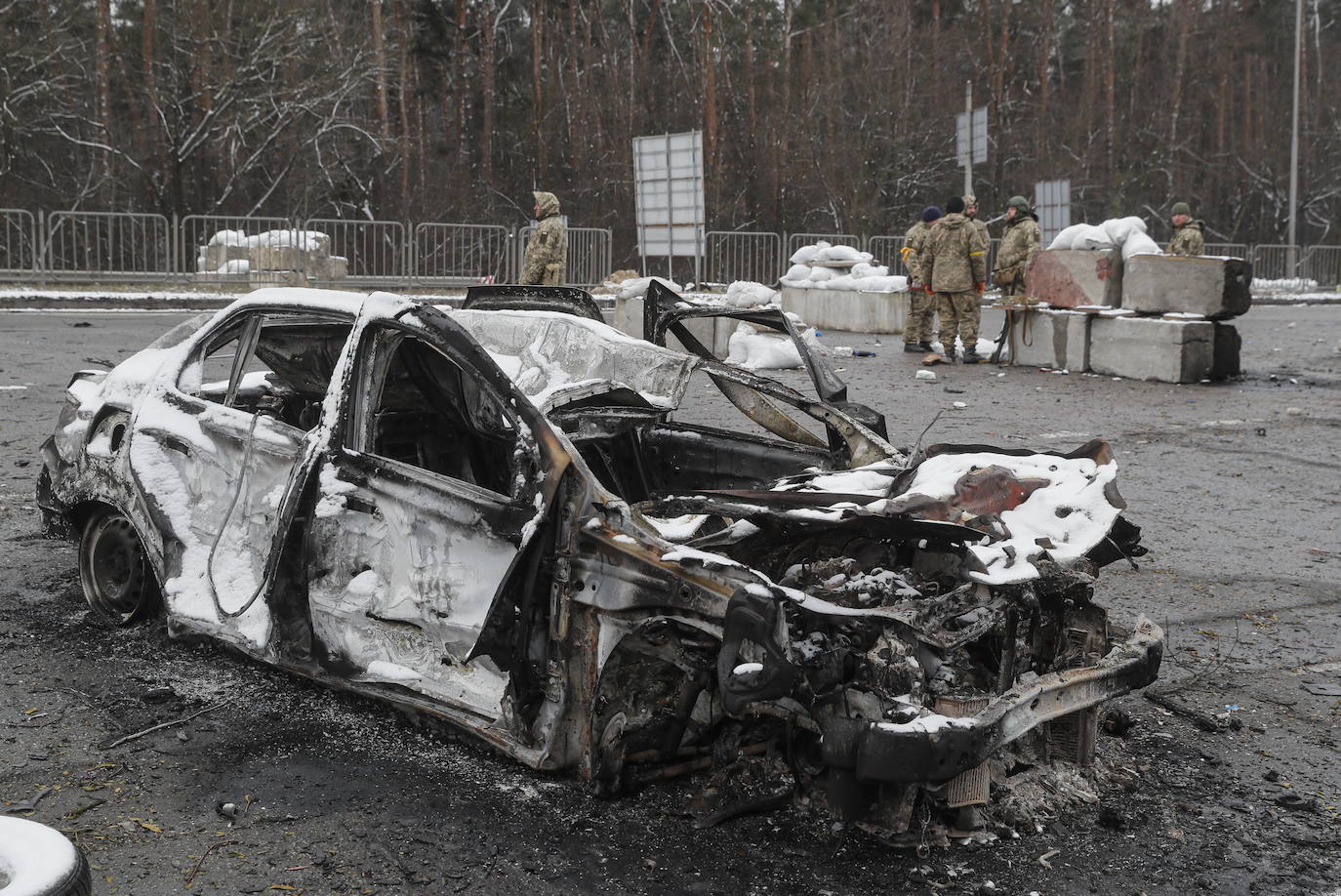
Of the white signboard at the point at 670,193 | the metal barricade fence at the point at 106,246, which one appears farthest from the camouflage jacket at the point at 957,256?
the metal barricade fence at the point at 106,246

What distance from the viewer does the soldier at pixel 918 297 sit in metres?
16.1

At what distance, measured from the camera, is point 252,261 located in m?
22.8

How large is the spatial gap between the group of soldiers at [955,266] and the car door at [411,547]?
12.1 meters

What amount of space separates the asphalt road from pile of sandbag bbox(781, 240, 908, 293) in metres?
14.7

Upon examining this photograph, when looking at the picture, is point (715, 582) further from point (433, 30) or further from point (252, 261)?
point (433, 30)

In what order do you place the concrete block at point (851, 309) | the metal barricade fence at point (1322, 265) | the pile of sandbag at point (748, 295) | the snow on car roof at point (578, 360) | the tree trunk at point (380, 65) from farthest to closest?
the metal barricade fence at point (1322, 265), the tree trunk at point (380, 65), the concrete block at point (851, 309), the pile of sandbag at point (748, 295), the snow on car roof at point (578, 360)

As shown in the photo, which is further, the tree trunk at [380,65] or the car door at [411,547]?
the tree trunk at [380,65]

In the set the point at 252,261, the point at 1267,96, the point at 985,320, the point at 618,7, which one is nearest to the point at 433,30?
the point at 618,7

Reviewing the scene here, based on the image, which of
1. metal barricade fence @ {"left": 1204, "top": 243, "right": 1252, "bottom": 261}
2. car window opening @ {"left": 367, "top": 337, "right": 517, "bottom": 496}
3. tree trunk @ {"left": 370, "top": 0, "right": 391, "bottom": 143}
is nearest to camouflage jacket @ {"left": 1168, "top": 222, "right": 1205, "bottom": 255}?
car window opening @ {"left": 367, "top": 337, "right": 517, "bottom": 496}

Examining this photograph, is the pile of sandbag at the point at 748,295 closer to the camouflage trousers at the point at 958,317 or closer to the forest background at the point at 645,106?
the camouflage trousers at the point at 958,317

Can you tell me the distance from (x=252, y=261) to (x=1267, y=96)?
1553 inches

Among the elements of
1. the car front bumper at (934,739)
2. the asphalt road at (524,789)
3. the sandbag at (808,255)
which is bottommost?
the asphalt road at (524,789)

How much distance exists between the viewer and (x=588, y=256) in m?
26.9

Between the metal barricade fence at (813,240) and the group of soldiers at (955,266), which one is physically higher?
the metal barricade fence at (813,240)
